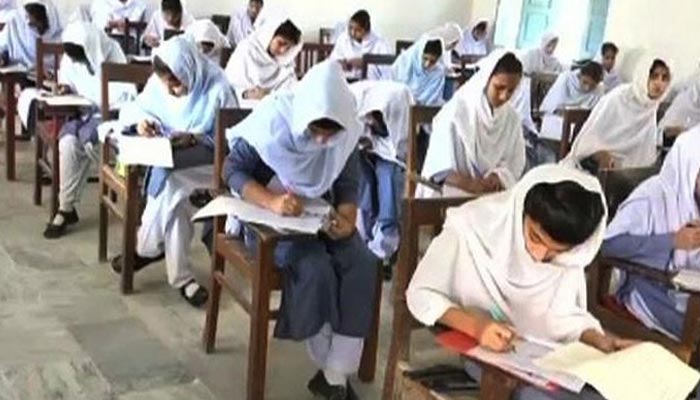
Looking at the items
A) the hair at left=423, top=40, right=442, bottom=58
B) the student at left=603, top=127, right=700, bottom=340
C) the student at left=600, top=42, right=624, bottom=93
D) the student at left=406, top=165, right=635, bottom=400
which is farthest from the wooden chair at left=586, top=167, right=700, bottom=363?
the student at left=600, top=42, right=624, bottom=93

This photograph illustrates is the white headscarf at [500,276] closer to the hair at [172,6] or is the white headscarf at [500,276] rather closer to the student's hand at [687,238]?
the student's hand at [687,238]

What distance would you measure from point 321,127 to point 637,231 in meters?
0.93

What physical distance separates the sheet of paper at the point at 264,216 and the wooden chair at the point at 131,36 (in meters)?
4.84

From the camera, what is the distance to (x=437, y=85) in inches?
230

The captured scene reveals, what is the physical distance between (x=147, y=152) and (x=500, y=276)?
65.5 inches

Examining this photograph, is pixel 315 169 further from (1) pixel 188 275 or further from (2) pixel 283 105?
(1) pixel 188 275

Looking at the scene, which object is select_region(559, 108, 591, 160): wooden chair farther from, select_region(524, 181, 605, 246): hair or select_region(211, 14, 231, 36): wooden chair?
select_region(211, 14, 231, 36): wooden chair

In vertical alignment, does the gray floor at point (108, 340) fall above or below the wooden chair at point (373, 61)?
below

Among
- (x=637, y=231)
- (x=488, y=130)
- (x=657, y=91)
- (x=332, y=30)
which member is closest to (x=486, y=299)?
(x=637, y=231)

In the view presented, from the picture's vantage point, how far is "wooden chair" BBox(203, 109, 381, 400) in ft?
7.90

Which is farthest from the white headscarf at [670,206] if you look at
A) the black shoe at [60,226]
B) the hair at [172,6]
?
the hair at [172,6]

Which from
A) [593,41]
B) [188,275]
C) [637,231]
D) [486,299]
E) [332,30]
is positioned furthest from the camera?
[332,30]

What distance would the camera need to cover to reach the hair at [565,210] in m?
1.61

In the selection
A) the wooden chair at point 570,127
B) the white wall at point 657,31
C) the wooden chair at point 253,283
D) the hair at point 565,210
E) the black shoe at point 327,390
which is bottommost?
the black shoe at point 327,390
